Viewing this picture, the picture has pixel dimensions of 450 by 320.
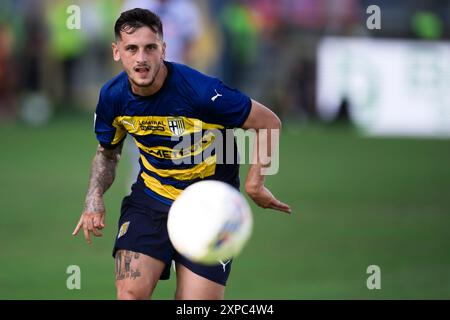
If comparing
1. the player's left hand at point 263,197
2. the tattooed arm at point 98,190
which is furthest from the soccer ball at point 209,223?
the tattooed arm at point 98,190

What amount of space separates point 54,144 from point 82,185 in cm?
517

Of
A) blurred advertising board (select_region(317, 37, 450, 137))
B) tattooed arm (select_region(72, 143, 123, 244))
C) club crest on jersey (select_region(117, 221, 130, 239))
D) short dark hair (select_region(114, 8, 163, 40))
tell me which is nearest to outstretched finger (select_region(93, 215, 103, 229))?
tattooed arm (select_region(72, 143, 123, 244))

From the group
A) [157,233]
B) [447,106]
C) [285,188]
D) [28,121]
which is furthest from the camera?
[28,121]

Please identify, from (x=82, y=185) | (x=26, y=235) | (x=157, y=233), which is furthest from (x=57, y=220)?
(x=157, y=233)

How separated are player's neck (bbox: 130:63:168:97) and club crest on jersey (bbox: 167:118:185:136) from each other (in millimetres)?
228

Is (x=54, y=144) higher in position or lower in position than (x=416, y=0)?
lower

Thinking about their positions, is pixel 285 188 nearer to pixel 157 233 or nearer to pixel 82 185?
pixel 82 185

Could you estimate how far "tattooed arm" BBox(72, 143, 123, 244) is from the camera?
673 cm

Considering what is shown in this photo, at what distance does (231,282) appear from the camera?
970 centimetres

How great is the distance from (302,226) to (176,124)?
610cm

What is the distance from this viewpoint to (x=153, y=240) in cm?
671

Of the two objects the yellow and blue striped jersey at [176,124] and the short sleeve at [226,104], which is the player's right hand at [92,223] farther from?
the short sleeve at [226,104]

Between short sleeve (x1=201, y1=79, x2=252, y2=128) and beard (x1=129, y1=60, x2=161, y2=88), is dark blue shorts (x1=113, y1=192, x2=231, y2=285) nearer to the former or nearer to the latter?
short sleeve (x1=201, y1=79, x2=252, y2=128)

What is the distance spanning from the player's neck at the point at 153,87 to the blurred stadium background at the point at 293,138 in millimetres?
2815
